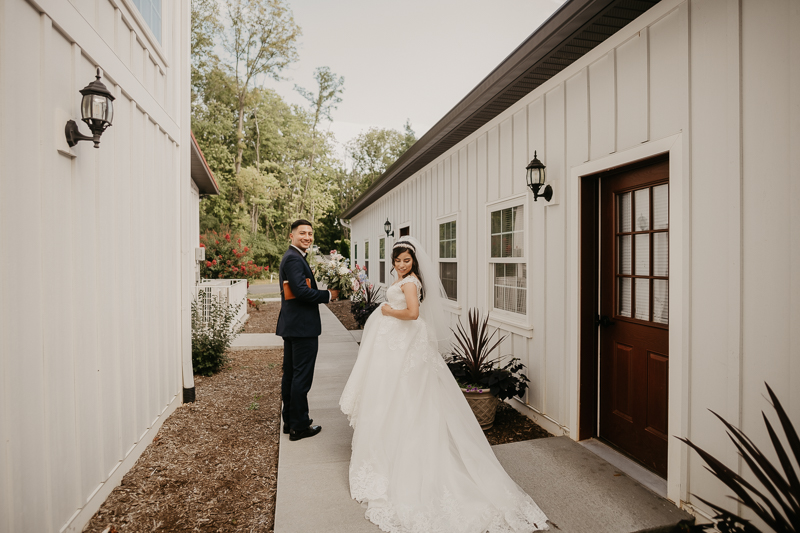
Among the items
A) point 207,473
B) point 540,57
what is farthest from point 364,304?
point 540,57

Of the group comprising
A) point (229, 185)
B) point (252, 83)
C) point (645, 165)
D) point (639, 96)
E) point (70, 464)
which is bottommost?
point (70, 464)

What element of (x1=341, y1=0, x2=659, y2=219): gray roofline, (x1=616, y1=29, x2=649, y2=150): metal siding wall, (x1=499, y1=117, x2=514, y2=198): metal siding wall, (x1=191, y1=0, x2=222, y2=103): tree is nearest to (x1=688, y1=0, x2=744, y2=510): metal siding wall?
(x1=616, y1=29, x2=649, y2=150): metal siding wall

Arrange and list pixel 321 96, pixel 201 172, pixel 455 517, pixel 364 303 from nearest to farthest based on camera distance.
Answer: pixel 455 517
pixel 201 172
pixel 364 303
pixel 321 96

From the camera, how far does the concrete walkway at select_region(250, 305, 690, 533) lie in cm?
262

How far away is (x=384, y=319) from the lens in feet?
11.5

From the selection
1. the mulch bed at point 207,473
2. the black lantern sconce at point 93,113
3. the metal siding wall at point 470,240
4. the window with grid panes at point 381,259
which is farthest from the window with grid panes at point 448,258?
the window with grid panes at point 381,259

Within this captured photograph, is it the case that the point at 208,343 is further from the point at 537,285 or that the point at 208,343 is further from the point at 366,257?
the point at 366,257

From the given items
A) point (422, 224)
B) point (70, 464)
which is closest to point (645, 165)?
point (70, 464)

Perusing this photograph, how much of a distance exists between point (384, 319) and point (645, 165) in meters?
2.33

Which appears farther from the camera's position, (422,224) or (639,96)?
(422,224)

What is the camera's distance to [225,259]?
15.1 meters

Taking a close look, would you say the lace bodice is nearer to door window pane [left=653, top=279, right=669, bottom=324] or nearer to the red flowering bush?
door window pane [left=653, top=279, right=669, bottom=324]

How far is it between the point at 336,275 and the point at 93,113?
40.3 feet

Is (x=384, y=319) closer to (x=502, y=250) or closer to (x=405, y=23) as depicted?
(x=502, y=250)
